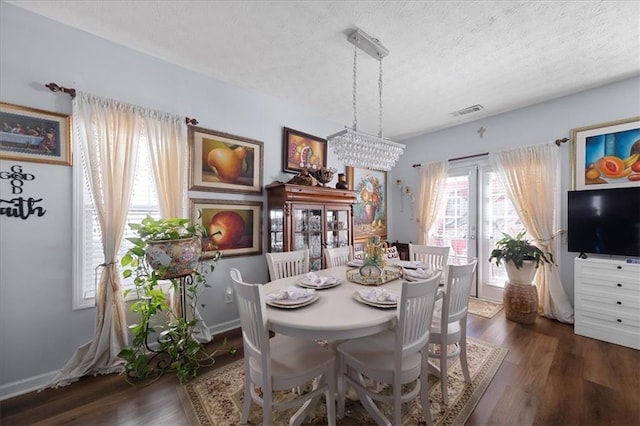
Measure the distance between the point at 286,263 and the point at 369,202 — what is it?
252 centimetres

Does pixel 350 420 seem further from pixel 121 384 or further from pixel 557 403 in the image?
pixel 121 384

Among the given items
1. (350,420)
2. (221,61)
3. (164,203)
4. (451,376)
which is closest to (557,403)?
(451,376)

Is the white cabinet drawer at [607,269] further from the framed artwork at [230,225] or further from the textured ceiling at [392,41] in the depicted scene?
the framed artwork at [230,225]

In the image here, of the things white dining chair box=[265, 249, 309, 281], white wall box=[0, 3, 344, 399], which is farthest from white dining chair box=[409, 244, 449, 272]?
white wall box=[0, 3, 344, 399]

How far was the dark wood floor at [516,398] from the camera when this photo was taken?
5.15 ft

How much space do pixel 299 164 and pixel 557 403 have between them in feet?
10.5

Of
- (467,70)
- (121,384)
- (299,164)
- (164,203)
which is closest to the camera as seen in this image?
(121,384)

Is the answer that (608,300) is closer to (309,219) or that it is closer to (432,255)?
(432,255)

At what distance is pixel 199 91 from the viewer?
2572mm

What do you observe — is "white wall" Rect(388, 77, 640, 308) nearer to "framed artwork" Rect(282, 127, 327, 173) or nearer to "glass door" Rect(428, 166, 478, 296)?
"glass door" Rect(428, 166, 478, 296)

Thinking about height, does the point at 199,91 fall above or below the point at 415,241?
above

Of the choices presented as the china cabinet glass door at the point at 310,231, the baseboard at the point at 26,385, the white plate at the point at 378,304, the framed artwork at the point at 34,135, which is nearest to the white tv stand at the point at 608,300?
the white plate at the point at 378,304

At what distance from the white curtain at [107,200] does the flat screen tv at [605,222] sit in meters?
4.55

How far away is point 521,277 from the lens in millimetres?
3006
